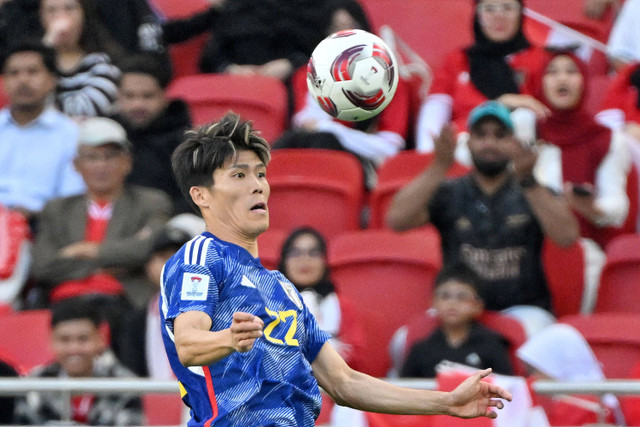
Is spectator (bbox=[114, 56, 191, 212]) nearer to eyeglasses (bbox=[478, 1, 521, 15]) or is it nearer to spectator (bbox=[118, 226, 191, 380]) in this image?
spectator (bbox=[118, 226, 191, 380])

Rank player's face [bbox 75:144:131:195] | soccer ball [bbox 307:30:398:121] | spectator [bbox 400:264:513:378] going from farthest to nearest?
player's face [bbox 75:144:131:195]
spectator [bbox 400:264:513:378]
soccer ball [bbox 307:30:398:121]

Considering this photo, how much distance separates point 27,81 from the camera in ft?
25.0

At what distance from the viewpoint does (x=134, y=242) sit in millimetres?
6738

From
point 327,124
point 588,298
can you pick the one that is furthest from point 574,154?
point 327,124

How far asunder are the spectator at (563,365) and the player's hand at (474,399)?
6.40ft

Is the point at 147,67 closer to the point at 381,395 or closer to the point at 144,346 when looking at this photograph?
the point at 144,346

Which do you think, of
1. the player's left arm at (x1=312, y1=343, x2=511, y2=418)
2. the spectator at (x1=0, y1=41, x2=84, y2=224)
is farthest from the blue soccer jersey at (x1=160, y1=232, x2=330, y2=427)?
the spectator at (x1=0, y1=41, x2=84, y2=224)

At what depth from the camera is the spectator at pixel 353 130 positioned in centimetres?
754

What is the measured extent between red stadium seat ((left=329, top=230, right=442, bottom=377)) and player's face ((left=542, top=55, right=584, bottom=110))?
1.31 meters

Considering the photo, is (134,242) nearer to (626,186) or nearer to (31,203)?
(31,203)

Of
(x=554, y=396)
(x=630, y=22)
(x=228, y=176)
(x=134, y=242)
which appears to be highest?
(x=630, y=22)

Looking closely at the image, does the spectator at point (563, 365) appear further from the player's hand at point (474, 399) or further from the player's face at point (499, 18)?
the player's face at point (499, 18)

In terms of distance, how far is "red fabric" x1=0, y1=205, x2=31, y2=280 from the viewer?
6.82m

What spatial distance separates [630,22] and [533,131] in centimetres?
184
